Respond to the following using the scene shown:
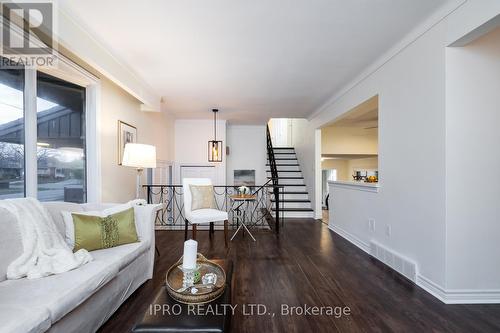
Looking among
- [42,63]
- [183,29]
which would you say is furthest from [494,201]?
[42,63]

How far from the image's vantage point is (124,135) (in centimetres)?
364

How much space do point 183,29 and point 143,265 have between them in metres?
2.42

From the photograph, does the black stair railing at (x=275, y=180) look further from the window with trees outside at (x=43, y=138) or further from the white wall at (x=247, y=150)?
the window with trees outside at (x=43, y=138)

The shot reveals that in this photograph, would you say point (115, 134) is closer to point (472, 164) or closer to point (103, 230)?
point (103, 230)

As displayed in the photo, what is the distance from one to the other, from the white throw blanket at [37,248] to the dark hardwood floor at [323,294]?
0.58 metres

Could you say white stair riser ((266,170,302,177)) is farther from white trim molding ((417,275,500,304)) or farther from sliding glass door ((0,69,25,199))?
sliding glass door ((0,69,25,199))

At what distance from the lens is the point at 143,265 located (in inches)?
94.2

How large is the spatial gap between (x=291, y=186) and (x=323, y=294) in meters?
4.53

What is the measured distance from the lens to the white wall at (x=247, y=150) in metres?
7.12

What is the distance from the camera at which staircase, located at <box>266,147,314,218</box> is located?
19.4 ft

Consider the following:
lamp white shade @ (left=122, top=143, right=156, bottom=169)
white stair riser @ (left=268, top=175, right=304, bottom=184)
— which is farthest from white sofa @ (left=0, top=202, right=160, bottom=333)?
white stair riser @ (left=268, top=175, right=304, bottom=184)

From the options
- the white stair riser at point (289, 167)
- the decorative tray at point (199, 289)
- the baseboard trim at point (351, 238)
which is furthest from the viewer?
the white stair riser at point (289, 167)

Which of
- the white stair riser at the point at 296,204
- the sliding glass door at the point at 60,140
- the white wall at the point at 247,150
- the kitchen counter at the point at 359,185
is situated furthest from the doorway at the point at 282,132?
the sliding glass door at the point at 60,140

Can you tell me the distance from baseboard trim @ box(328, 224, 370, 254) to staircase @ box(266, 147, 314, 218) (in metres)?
1.23
